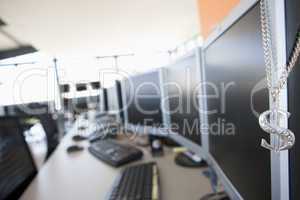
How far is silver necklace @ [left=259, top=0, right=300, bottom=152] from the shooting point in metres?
0.26

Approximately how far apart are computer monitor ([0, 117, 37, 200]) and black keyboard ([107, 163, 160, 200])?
516 mm

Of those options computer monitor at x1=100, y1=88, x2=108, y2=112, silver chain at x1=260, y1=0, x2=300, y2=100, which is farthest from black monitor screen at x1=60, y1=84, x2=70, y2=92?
silver chain at x1=260, y1=0, x2=300, y2=100

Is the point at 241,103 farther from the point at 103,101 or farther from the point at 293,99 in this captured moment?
the point at 103,101

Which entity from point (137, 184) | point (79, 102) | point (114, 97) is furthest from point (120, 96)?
point (137, 184)

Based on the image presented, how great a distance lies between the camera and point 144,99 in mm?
1273

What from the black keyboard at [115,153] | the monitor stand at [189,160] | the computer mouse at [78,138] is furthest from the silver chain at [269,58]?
the computer mouse at [78,138]

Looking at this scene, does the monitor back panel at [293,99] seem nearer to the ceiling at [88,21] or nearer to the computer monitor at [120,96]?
the ceiling at [88,21]

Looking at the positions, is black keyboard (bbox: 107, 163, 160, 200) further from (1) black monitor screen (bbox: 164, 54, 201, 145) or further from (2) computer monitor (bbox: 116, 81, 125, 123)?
(2) computer monitor (bbox: 116, 81, 125, 123)

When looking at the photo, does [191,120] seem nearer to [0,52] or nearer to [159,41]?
[0,52]

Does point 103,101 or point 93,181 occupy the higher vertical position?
point 103,101

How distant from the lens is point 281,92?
0.27m

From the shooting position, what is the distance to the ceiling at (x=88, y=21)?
1012mm

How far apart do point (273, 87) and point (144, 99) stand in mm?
1022

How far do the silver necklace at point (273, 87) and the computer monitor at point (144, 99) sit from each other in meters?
0.84
